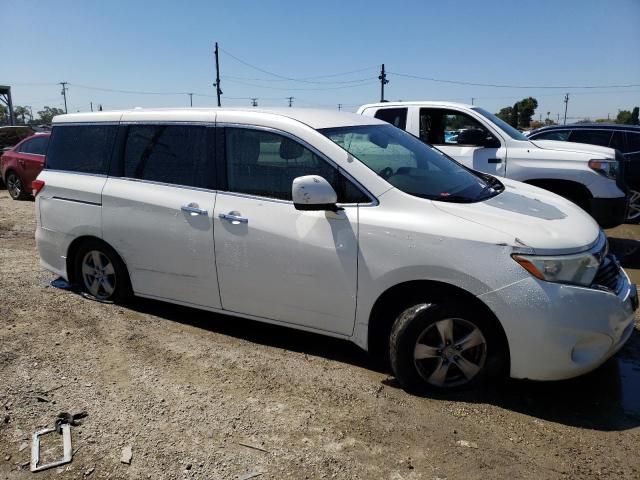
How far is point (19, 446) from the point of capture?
292cm

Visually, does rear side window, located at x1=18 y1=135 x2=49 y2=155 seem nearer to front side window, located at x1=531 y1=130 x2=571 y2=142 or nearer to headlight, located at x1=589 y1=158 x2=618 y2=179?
front side window, located at x1=531 y1=130 x2=571 y2=142

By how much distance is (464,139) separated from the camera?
732 cm

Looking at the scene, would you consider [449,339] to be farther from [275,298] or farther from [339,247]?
[275,298]

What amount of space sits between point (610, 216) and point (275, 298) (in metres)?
4.95

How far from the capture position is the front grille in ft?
10.3

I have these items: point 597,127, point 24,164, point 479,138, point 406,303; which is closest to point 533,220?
point 406,303

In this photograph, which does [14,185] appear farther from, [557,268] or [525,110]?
[525,110]

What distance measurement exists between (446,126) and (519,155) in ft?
3.71

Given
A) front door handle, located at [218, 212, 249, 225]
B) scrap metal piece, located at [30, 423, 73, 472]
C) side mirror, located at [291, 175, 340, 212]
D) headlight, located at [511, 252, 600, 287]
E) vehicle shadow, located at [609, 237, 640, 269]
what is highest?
side mirror, located at [291, 175, 340, 212]

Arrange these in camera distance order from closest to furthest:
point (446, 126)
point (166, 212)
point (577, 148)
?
point (166, 212) → point (577, 148) → point (446, 126)

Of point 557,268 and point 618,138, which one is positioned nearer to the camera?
point 557,268

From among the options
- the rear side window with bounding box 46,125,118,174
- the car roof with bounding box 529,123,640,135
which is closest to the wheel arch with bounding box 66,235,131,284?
the rear side window with bounding box 46,125,118,174

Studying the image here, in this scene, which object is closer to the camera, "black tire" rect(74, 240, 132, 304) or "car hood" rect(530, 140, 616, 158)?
"black tire" rect(74, 240, 132, 304)

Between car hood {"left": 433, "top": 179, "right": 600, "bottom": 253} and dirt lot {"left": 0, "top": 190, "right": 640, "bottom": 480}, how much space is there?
1007 mm
